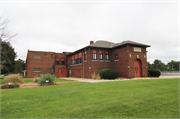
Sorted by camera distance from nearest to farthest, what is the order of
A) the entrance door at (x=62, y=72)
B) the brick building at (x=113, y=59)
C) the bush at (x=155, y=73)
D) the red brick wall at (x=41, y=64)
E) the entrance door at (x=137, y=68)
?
the brick building at (x=113, y=59) < the entrance door at (x=137, y=68) < the bush at (x=155, y=73) < the red brick wall at (x=41, y=64) < the entrance door at (x=62, y=72)

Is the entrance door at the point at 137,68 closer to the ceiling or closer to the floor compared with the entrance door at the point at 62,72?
closer to the ceiling

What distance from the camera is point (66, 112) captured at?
4395 mm

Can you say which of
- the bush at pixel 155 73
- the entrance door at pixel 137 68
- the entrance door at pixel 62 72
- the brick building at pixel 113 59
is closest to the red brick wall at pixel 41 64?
the brick building at pixel 113 59

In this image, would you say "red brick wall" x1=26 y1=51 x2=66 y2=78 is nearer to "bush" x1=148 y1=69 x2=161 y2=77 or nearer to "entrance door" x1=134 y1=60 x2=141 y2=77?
"entrance door" x1=134 y1=60 x2=141 y2=77

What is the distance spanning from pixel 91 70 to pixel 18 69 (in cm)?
5358

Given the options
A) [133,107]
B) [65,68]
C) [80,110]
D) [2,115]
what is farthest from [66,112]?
[65,68]

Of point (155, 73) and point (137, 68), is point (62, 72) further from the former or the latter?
point (155, 73)

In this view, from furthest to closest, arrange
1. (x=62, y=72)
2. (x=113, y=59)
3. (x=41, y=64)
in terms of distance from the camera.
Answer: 1. (x=62, y=72)
2. (x=41, y=64)
3. (x=113, y=59)

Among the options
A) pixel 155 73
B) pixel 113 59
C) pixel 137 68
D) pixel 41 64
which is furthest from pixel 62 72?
pixel 155 73

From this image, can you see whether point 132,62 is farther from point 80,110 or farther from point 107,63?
point 80,110

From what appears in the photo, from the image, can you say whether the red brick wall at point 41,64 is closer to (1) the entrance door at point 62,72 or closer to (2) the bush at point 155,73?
(1) the entrance door at point 62,72

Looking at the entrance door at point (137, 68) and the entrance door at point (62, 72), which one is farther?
the entrance door at point (62, 72)

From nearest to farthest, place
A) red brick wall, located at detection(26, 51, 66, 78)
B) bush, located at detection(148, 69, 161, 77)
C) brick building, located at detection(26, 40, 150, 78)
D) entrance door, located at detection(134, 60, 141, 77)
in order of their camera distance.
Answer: brick building, located at detection(26, 40, 150, 78)
entrance door, located at detection(134, 60, 141, 77)
bush, located at detection(148, 69, 161, 77)
red brick wall, located at detection(26, 51, 66, 78)

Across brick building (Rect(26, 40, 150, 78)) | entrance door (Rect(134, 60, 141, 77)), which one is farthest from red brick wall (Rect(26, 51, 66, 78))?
entrance door (Rect(134, 60, 141, 77))
